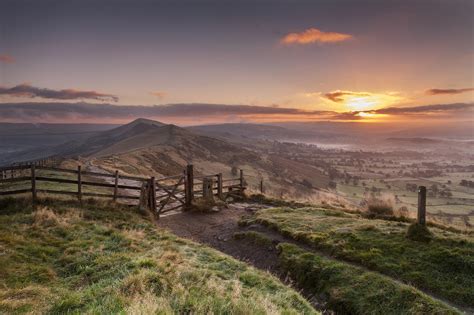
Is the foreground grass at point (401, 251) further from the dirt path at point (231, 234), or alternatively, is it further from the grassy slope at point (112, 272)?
the grassy slope at point (112, 272)

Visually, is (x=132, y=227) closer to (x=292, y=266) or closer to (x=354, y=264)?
(x=292, y=266)

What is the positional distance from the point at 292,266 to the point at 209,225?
718 cm

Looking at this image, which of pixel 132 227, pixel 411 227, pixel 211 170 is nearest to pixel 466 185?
pixel 211 170

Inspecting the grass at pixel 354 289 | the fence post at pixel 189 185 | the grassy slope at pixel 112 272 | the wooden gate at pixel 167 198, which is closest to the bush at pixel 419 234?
the grass at pixel 354 289

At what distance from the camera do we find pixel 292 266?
10.7m

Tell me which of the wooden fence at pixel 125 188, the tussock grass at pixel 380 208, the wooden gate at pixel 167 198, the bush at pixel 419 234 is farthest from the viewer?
the wooden gate at pixel 167 198

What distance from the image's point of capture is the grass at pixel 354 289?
297 inches

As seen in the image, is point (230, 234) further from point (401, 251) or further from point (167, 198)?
point (401, 251)

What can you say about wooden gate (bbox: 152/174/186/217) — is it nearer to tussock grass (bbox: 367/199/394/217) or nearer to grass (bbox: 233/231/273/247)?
Result: grass (bbox: 233/231/273/247)

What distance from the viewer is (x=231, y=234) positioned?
1504 centimetres

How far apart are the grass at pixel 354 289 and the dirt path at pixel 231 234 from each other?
15.9 inches

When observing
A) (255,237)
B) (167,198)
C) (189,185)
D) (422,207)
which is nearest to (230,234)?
(255,237)

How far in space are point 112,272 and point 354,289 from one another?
670cm

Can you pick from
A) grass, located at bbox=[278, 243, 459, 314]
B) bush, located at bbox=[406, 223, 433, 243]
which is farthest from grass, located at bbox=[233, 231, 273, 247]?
bush, located at bbox=[406, 223, 433, 243]
